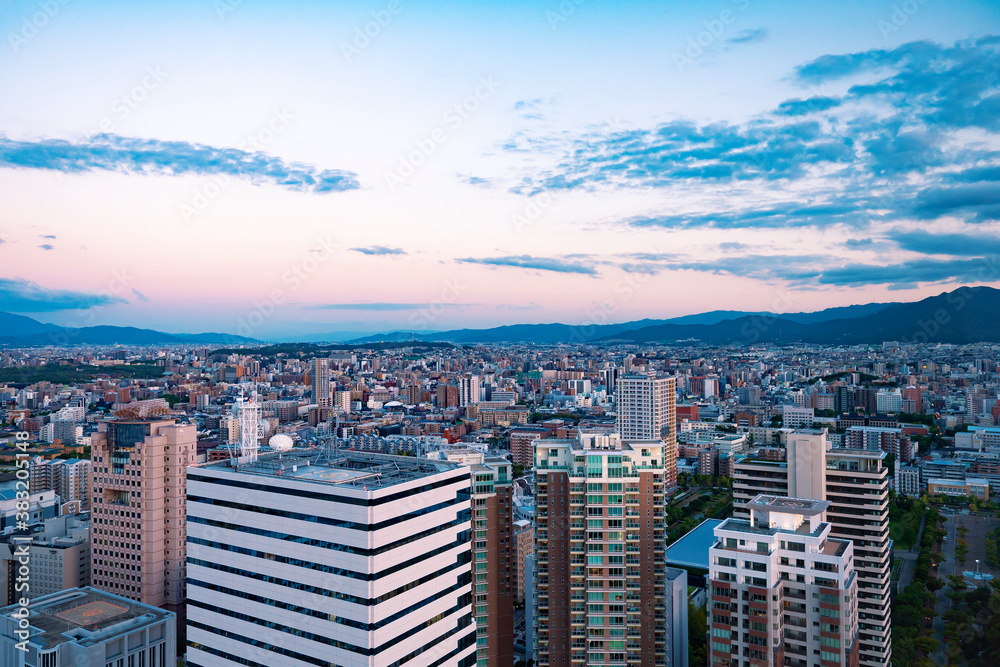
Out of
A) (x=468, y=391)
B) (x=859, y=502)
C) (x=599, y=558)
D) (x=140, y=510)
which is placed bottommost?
(x=468, y=391)

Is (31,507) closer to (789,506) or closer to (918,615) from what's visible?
(789,506)

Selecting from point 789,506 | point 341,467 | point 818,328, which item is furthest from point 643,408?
point 818,328

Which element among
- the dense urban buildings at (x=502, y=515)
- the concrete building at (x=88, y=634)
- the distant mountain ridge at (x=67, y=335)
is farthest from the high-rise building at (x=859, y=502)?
the distant mountain ridge at (x=67, y=335)

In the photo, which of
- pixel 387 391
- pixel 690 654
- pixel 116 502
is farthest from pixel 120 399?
pixel 690 654

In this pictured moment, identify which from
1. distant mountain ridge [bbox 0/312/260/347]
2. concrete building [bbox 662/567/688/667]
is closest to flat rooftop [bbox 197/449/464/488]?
concrete building [bbox 662/567/688/667]

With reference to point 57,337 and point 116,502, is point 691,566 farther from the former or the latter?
point 57,337
